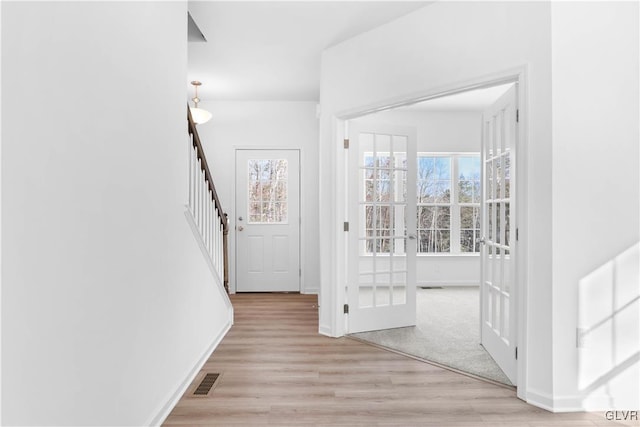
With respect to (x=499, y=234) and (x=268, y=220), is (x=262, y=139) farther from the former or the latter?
(x=499, y=234)

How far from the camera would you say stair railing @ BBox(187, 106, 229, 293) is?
10.7 ft

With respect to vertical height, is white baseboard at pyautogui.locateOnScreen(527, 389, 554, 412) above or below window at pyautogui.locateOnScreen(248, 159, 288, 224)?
below

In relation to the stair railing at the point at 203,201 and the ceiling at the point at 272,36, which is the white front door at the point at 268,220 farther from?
the stair railing at the point at 203,201

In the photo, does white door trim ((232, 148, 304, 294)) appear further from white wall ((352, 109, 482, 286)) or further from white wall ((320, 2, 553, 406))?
white wall ((320, 2, 553, 406))

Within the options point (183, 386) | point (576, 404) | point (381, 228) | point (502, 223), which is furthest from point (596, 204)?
point (183, 386)

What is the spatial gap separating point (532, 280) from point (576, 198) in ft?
1.75

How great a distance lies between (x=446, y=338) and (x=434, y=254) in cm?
285

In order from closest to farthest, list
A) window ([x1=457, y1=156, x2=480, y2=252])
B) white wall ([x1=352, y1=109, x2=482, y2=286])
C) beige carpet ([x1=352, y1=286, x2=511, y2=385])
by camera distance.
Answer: beige carpet ([x1=352, y1=286, x2=511, y2=385]), white wall ([x1=352, y1=109, x2=482, y2=286]), window ([x1=457, y1=156, x2=480, y2=252])

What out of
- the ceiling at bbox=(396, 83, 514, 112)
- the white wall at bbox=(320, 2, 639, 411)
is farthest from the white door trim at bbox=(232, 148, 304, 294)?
the white wall at bbox=(320, 2, 639, 411)

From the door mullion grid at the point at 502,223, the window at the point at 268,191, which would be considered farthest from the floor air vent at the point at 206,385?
the window at the point at 268,191

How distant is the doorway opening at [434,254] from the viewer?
3.00m

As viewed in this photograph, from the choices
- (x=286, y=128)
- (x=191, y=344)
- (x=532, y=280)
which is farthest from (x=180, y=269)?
(x=286, y=128)

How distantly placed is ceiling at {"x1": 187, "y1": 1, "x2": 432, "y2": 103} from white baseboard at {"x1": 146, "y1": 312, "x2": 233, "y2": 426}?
2.60 m

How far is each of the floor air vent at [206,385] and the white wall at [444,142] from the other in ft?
13.8
